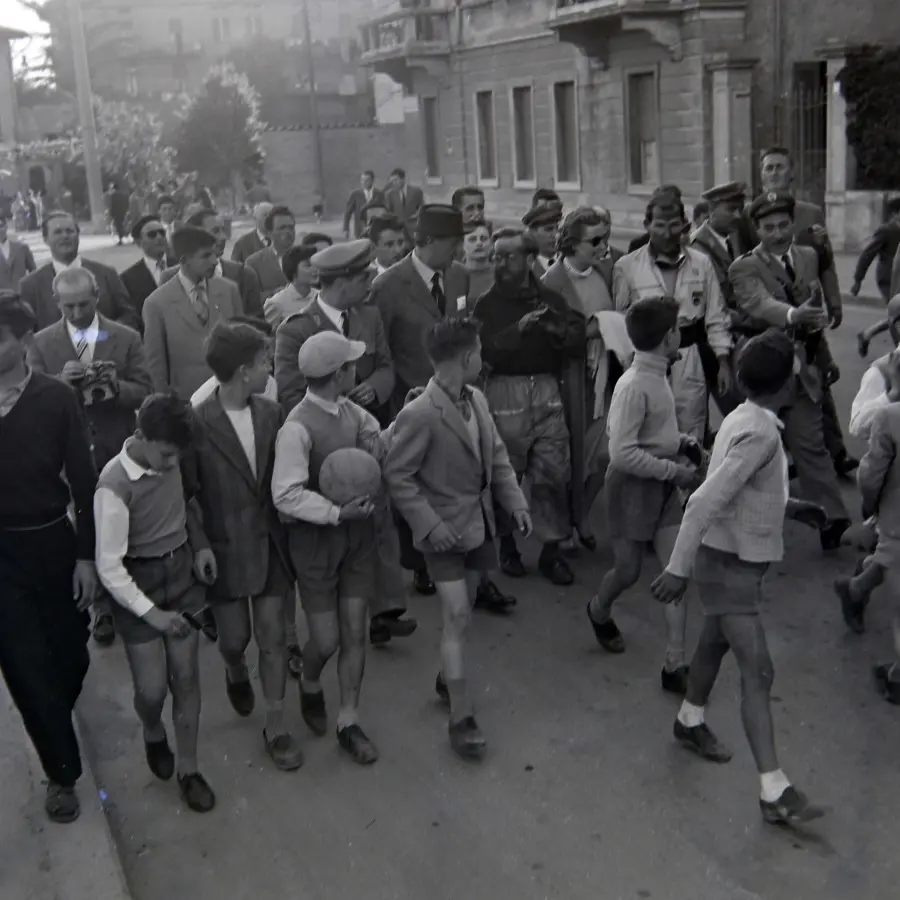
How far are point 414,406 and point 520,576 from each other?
2482 millimetres

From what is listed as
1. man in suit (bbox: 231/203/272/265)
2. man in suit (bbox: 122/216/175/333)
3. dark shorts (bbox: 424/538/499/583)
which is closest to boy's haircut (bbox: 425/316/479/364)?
dark shorts (bbox: 424/538/499/583)

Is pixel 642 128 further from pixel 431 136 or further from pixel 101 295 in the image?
pixel 101 295

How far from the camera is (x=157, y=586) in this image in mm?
4930

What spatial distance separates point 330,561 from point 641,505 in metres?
1.41

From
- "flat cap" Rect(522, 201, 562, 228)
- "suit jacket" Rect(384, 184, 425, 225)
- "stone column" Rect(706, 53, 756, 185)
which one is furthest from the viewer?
"stone column" Rect(706, 53, 756, 185)

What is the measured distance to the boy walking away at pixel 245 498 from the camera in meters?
5.15

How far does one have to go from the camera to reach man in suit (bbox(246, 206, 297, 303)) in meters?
9.52

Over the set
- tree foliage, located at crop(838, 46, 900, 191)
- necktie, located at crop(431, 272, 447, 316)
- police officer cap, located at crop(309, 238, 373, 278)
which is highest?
tree foliage, located at crop(838, 46, 900, 191)

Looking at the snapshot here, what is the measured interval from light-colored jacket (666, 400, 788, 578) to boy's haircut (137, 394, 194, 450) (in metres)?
1.82

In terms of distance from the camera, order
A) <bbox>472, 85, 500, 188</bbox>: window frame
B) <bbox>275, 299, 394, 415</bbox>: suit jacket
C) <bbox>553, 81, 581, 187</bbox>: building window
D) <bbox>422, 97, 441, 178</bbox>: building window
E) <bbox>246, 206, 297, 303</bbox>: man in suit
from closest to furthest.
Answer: <bbox>275, 299, 394, 415</bbox>: suit jacket
<bbox>246, 206, 297, 303</bbox>: man in suit
<bbox>553, 81, 581, 187</bbox>: building window
<bbox>472, 85, 500, 188</bbox>: window frame
<bbox>422, 97, 441, 178</bbox>: building window

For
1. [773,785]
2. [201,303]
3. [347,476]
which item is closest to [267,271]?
[201,303]

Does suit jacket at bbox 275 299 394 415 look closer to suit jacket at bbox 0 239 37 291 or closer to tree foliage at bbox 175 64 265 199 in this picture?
suit jacket at bbox 0 239 37 291

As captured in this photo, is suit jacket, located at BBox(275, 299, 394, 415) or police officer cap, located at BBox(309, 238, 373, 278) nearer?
police officer cap, located at BBox(309, 238, 373, 278)

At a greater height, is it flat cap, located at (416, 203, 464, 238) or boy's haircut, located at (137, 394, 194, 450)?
flat cap, located at (416, 203, 464, 238)
